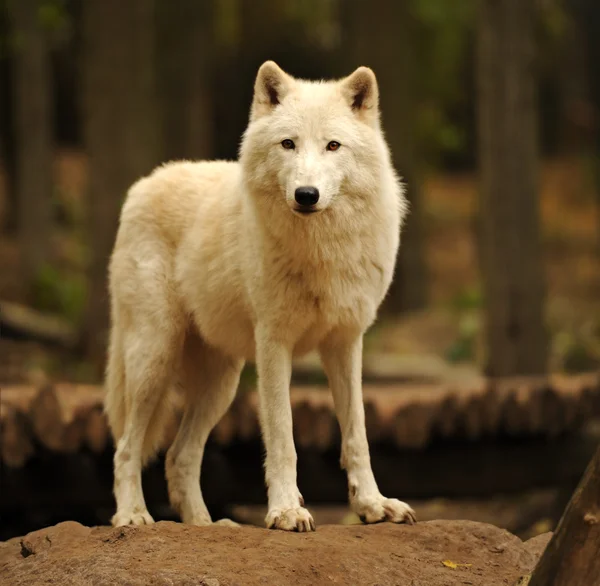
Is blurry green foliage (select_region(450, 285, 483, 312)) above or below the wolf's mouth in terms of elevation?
below

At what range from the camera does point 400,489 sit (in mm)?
6605

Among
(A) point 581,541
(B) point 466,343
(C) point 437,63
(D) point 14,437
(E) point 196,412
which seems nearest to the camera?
(A) point 581,541

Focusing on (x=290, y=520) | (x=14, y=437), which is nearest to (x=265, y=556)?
(x=290, y=520)

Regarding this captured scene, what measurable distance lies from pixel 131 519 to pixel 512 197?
4786 millimetres

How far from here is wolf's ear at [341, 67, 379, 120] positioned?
14.0ft

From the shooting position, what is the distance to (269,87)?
14.2ft

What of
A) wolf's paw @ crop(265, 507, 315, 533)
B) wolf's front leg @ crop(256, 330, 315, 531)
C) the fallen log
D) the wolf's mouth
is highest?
the wolf's mouth

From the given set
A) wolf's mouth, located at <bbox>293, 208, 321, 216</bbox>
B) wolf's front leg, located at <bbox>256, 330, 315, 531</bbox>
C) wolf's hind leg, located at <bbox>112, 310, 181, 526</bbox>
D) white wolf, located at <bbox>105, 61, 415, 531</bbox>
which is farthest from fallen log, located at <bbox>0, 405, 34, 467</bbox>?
wolf's mouth, located at <bbox>293, 208, 321, 216</bbox>

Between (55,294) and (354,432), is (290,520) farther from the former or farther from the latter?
(55,294)

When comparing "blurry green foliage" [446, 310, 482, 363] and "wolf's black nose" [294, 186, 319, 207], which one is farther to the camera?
"blurry green foliage" [446, 310, 482, 363]

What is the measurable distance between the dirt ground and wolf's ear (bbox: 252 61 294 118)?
5.99 ft

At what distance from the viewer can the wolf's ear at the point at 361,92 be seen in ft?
14.0

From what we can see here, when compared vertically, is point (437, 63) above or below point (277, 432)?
above

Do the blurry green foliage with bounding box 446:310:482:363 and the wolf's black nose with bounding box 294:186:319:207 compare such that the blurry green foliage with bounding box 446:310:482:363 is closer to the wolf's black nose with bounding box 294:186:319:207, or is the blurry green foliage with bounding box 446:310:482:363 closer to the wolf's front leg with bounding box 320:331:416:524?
the wolf's front leg with bounding box 320:331:416:524
